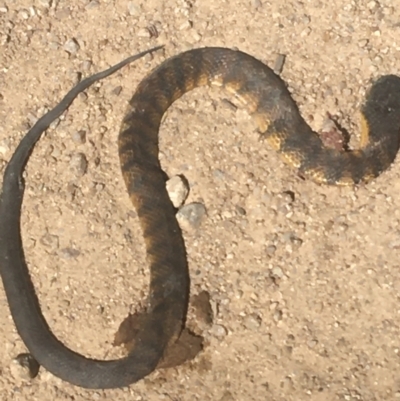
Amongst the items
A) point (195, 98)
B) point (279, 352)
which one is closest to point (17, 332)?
point (279, 352)

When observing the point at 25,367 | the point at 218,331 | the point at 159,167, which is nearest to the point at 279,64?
the point at 159,167

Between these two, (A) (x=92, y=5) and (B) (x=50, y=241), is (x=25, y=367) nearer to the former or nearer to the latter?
(B) (x=50, y=241)

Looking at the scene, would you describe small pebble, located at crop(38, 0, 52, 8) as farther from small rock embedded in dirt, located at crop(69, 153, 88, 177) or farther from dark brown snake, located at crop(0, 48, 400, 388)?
small rock embedded in dirt, located at crop(69, 153, 88, 177)

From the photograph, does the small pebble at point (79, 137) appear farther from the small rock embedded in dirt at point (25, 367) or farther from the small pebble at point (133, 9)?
the small rock embedded in dirt at point (25, 367)

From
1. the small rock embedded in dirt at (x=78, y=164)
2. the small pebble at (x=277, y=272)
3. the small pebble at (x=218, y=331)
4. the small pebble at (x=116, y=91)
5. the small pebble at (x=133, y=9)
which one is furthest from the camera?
the small pebble at (x=133, y=9)

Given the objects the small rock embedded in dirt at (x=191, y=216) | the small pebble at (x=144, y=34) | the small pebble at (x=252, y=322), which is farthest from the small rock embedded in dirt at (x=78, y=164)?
the small pebble at (x=252, y=322)

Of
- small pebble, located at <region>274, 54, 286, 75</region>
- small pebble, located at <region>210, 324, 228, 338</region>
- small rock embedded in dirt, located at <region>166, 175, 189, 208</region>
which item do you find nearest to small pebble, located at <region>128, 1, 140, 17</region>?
small pebble, located at <region>274, 54, 286, 75</region>
